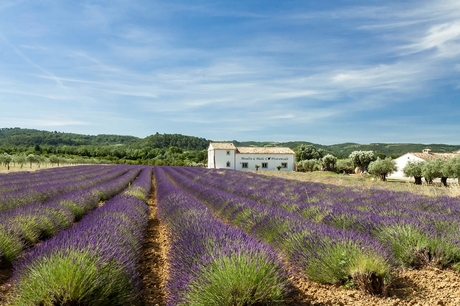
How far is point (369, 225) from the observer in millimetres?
4406

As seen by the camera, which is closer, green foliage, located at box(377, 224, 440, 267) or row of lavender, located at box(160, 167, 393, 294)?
row of lavender, located at box(160, 167, 393, 294)

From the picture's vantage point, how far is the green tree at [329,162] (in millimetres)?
44581

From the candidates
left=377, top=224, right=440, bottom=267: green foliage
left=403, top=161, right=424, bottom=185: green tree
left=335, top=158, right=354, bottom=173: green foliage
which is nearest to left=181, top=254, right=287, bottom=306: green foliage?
left=377, top=224, right=440, bottom=267: green foliage

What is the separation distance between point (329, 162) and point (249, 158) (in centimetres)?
1120

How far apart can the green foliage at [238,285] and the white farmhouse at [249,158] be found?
139 feet

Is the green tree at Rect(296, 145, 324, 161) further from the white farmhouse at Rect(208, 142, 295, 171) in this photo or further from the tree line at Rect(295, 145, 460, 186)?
the white farmhouse at Rect(208, 142, 295, 171)

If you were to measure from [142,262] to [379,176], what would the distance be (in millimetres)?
29929

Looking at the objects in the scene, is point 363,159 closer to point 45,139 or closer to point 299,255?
point 299,255

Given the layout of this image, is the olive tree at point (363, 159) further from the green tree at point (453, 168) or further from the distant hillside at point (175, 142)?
the distant hillside at point (175, 142)

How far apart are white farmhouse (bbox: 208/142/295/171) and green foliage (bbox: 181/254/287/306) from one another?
42.4m

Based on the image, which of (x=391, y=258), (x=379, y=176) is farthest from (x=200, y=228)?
(x=379, y=176)

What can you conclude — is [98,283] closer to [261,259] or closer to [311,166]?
[261,259]

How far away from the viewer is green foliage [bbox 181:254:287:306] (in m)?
2.12

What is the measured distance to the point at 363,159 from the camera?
39812 mm
